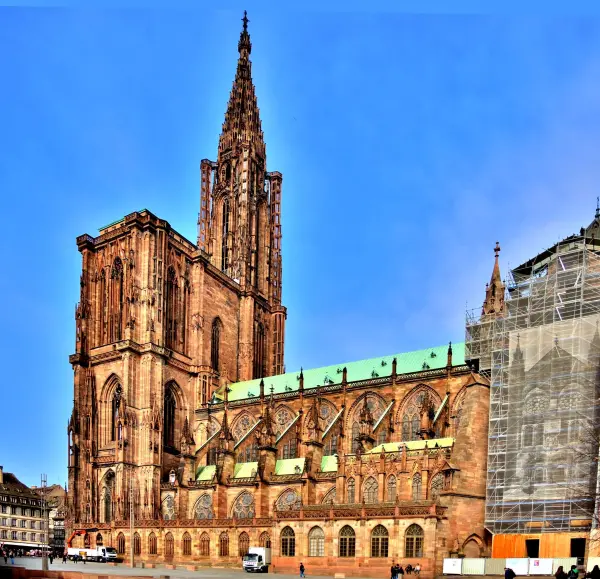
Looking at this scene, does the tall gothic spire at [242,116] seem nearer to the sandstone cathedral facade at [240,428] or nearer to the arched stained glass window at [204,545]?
the sandstone cathedral facade at [240,428]

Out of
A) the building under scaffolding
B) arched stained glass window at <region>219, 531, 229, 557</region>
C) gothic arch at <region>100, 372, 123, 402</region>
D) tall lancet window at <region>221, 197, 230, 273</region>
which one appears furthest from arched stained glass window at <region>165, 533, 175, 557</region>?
tall lancet window at <region>221, 197, 230, 273</region>

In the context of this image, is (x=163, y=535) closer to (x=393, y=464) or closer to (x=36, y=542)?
(x=393, y=464)

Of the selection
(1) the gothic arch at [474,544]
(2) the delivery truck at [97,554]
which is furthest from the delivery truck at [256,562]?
(2) the delivery truck at [97,554]

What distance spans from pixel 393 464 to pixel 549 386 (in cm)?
1226

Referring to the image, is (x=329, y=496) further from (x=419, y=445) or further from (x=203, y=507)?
(x=203, y=507)

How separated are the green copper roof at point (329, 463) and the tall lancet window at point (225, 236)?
118 feet

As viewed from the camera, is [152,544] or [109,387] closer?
[152,544]

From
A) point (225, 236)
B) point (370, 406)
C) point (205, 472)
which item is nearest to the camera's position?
point (370, 406)

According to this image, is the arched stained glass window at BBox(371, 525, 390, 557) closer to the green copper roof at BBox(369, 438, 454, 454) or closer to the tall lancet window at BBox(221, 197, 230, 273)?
the green copper roof at BBox(369, 438, 454, 454)

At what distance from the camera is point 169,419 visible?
74.7m

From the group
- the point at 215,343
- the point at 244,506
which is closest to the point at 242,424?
the point at 215,343

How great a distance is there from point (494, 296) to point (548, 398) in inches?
433

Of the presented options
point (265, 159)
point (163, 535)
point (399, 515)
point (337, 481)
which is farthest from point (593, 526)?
point (265, 159)

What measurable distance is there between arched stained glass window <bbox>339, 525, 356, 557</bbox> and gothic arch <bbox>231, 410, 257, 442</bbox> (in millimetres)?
26333
